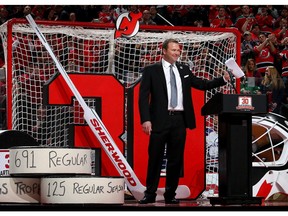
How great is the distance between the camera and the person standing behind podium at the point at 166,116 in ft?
21.5

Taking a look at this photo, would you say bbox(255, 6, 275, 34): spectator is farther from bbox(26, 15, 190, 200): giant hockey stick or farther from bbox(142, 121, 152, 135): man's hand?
bbox(142, 121, 152, 135): man's hand

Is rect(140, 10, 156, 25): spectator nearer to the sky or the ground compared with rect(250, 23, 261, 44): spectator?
nearer to the sky

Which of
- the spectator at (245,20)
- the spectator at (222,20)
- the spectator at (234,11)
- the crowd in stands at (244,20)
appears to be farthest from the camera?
the spectator at (234,11)

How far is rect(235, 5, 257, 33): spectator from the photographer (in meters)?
11.0

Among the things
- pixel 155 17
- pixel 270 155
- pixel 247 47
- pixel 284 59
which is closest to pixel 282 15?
pixel 284 59

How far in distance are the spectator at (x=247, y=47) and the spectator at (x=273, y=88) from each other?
0.95ft

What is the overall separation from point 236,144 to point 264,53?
4609mm

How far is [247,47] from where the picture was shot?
1055 centimetres

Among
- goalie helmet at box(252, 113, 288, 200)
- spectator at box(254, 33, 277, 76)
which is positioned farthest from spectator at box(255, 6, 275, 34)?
goalie helmet at box(252, 113, 288, 200)

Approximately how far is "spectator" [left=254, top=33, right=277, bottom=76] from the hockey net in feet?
6.60

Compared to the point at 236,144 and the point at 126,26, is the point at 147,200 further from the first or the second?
the point at 126,26

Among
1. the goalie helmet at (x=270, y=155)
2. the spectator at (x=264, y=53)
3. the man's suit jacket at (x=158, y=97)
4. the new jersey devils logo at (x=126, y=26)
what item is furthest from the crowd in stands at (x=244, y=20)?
the man's suit jacket at (x=158, y=97)

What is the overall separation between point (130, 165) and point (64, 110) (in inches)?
39.6

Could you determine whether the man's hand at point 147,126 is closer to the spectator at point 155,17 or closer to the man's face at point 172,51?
the man's face at point 172,51
